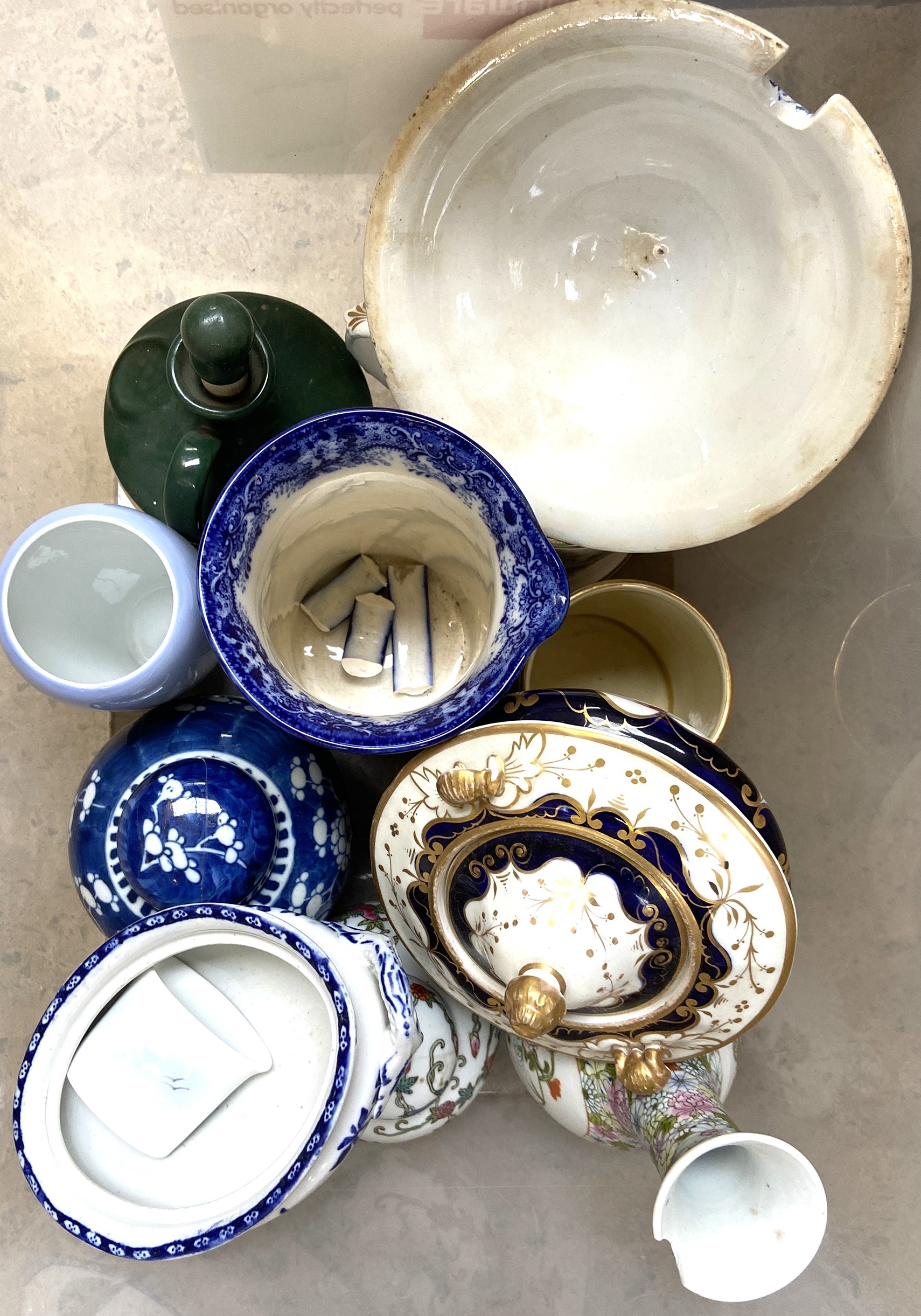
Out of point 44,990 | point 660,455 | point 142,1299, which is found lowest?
point 142,1299

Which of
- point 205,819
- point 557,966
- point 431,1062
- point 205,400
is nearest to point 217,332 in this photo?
point 205,400

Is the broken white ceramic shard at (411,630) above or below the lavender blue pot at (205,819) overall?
above

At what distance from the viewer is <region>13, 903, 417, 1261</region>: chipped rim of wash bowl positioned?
0.51 meters

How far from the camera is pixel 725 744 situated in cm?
90

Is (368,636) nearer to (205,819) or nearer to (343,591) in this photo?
(343,591)

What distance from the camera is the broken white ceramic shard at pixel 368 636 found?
29.1 inches

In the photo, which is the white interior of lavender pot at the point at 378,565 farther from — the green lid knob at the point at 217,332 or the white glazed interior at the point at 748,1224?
the white glazed interior at the point at 748,1224

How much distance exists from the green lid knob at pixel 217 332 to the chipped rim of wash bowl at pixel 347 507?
66 millimetres

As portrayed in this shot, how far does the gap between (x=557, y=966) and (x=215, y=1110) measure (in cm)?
25

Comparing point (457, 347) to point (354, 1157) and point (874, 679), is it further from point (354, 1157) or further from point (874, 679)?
point (354, 1157)

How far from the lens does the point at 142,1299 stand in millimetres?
837

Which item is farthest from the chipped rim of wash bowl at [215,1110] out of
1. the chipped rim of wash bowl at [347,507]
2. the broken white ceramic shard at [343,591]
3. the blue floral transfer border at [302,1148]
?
the broken white ceramic shard at [343,591]

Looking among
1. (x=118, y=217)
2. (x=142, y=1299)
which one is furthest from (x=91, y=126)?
(x=142, y=1299)

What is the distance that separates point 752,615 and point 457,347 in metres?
0.41
